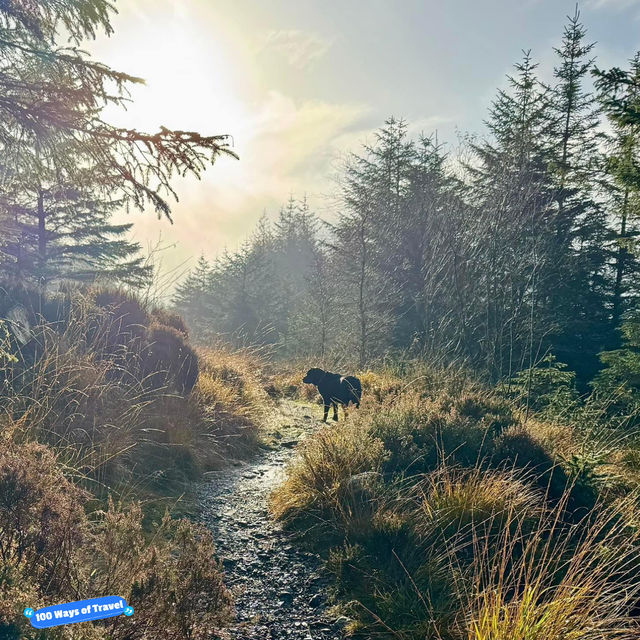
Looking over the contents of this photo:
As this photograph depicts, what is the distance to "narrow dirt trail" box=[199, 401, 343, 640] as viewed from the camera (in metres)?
2.69

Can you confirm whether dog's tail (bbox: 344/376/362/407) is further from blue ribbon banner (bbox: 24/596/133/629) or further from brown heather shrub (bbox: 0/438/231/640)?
blue ribbon banner (bbox: 24/596/133/629)

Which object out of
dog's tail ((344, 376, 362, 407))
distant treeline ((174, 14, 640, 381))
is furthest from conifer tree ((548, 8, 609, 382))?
dog's tail ((344, 376, 362, 407))

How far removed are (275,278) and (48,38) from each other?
78.4 ft

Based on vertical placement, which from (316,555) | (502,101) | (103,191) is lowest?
(316,555)

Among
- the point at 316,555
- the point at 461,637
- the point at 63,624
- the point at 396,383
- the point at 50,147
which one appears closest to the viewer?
the point at 63,624

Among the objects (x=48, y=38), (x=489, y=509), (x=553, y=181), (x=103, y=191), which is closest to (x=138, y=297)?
(x=103, y=191)

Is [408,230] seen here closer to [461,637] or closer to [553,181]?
[553,181]

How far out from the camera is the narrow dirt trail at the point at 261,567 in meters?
2.69

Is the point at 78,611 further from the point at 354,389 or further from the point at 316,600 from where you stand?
the point at 354,389

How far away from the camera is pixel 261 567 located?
334cm

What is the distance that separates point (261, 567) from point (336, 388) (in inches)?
196

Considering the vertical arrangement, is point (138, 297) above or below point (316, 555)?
above

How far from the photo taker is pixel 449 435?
5160 mm

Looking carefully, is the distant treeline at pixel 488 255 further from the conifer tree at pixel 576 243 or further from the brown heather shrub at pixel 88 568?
the brown heather shrub at pixel 88 568
